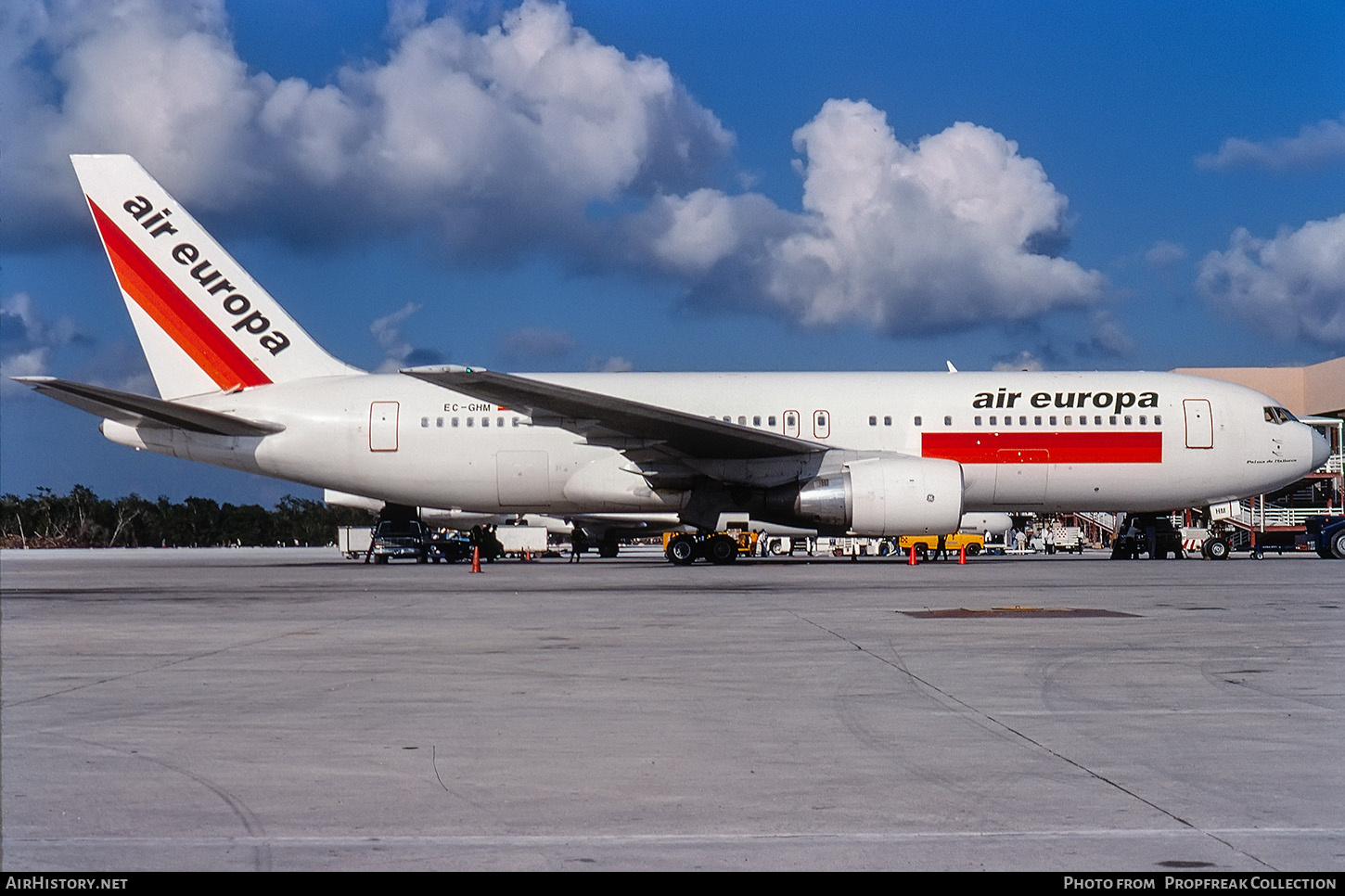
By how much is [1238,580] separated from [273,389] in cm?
1893

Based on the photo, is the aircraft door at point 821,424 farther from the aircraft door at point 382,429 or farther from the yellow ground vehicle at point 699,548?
the aircraft door at point 382,429

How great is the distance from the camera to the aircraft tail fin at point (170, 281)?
26578 mm

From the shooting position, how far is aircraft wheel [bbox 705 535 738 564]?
85.0 feet

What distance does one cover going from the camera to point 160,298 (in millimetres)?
26578

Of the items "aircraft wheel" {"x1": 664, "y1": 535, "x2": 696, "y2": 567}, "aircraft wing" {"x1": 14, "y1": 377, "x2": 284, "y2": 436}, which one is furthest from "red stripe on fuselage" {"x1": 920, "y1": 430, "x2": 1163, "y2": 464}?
"aircraft wing" {"x1": 14, "y1": 377, "x2": 284, "y2": 436}

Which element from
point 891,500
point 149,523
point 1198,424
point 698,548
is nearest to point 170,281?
point 698,548

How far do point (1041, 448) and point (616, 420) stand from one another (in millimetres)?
8556

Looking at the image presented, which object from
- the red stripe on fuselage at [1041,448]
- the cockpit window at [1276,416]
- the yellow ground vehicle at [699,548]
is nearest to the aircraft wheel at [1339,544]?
the cockpit window at [1276,416]

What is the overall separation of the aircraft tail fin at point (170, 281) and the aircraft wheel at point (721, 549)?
34.9ft

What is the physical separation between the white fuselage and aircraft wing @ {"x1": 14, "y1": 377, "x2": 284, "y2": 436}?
29 centimetres

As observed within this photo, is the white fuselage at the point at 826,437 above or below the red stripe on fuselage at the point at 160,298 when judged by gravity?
below

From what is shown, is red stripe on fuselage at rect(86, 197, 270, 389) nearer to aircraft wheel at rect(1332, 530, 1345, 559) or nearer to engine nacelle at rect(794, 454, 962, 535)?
engine nacelle at rect(794, 454, 962, 535)

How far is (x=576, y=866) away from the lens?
12.6 feet
